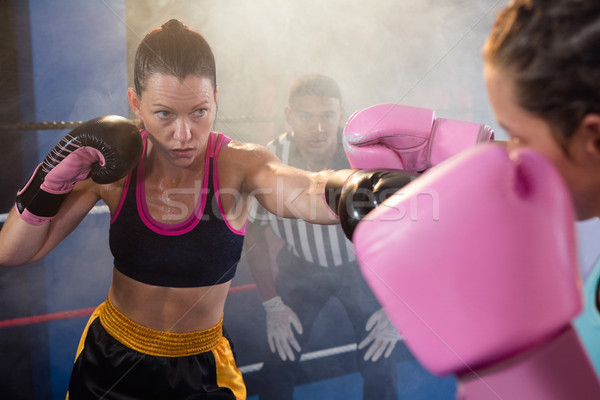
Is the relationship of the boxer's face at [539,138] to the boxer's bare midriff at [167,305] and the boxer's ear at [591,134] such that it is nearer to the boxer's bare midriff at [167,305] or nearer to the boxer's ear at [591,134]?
the boxer's ear at [591,134]

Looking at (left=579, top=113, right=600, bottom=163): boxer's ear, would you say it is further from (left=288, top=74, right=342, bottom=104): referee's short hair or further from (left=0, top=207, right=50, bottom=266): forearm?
(left=288, top=74, right=342, bottom=104): referee's short hair

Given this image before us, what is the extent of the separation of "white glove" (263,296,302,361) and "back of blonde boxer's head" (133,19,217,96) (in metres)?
1.25

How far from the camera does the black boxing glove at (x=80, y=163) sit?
3.90 feet

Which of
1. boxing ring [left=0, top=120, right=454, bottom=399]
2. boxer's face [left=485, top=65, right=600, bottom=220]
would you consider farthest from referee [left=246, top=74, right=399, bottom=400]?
boxer's face [left=485, top=65, right=600, bottom=220]

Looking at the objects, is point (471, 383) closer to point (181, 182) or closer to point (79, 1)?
point (181, 182)

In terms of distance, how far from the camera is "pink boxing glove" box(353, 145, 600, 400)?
470mm

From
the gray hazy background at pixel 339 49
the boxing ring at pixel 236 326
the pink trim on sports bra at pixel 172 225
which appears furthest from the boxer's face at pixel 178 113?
the gray hazy background at pixel 339 49

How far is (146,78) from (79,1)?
98cm

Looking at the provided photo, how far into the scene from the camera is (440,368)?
19.7 inches

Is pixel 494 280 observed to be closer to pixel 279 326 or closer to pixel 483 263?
pixel 483 263

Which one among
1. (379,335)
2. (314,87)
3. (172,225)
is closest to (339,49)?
(314,87)

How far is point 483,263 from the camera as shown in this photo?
1.57 feet

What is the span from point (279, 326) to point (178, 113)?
1.31m

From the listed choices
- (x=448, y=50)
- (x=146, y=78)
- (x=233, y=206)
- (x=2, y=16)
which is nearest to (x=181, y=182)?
(x=233, y=206)
